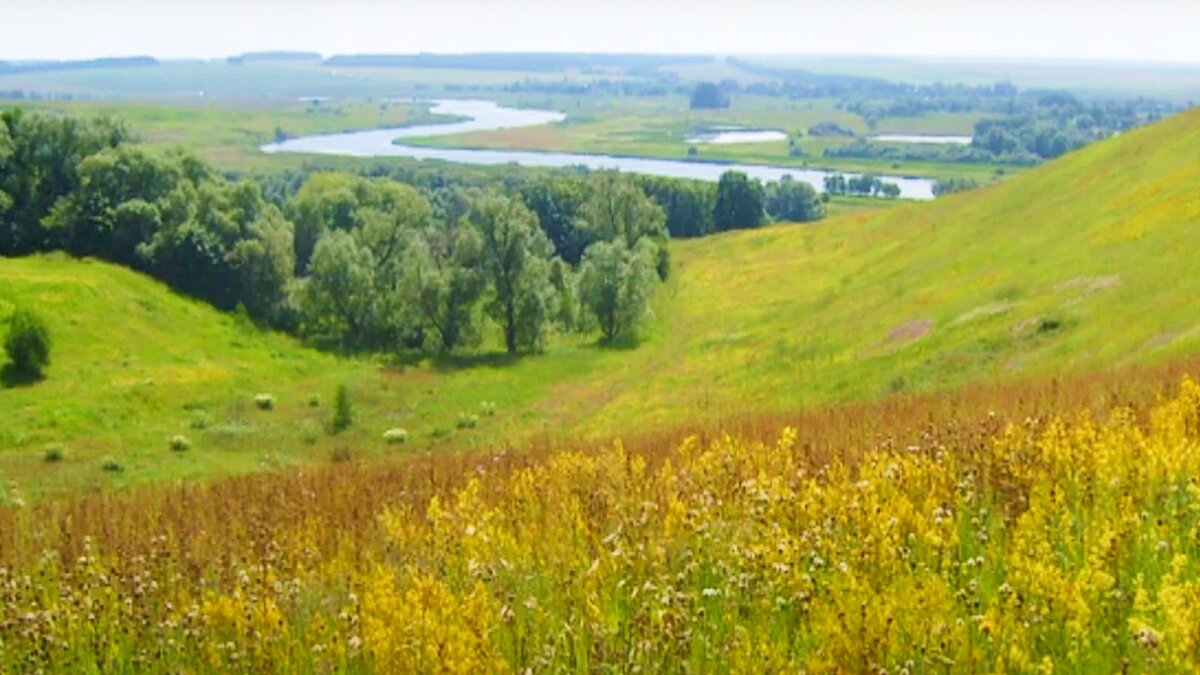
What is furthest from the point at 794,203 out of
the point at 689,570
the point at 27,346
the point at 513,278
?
the point at 689,570

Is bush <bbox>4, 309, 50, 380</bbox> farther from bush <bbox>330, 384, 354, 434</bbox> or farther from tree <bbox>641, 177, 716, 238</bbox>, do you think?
tree <bbox>641, 177, 716, 238</bbox>

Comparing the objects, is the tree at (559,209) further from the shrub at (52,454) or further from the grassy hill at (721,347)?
the shrub at (52,454)

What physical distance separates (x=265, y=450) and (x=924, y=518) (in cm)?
4207

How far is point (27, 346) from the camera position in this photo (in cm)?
5419

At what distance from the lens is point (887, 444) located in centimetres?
1402

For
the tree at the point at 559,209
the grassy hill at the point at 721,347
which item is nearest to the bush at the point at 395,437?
the grassy hill at the point at 721,347

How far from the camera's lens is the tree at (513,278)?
7731 centimetres

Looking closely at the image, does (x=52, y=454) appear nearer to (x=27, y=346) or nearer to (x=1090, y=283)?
(x=27, y=346)

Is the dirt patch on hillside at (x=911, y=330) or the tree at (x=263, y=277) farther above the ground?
the dirt patch on hillside at (x=911, y=330)

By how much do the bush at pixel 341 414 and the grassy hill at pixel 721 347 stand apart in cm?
108

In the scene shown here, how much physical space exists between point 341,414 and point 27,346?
16908 mm

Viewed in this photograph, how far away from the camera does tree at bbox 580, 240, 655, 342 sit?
8038 centimetres

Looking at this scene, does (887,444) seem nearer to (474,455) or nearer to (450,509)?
(450,509)

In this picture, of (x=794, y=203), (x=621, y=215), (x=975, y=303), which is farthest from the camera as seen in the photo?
(x=794, y=203)
